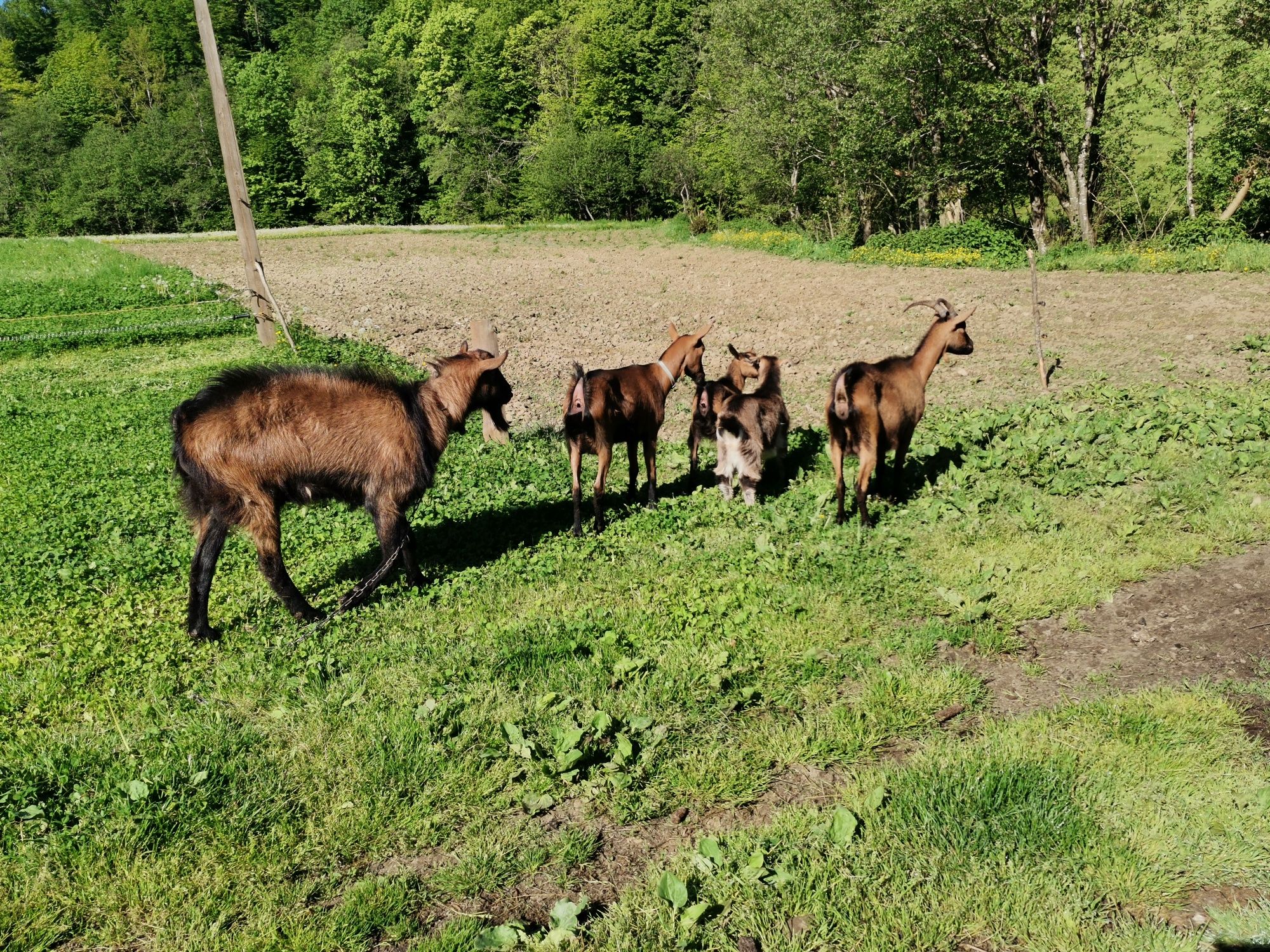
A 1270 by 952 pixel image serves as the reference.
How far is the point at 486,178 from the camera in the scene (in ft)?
216

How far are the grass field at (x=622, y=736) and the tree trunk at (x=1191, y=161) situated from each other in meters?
20.4

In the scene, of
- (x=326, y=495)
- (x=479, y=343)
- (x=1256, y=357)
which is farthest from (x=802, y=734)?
(x=1256, y=357)

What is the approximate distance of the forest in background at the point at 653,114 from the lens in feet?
78.3

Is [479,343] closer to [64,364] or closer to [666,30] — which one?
[64,364]

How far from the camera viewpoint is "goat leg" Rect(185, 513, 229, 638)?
5680mm

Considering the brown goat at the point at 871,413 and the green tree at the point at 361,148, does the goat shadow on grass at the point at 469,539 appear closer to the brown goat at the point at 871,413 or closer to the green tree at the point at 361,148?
the brown goat at the point at 871,413

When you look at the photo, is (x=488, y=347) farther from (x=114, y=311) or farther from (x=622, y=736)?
(x=114, y=311)

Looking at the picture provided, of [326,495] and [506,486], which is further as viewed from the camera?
[506,486]

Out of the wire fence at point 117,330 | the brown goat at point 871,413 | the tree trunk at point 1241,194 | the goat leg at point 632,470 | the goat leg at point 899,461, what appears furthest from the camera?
the tree trunk at point 1241,194

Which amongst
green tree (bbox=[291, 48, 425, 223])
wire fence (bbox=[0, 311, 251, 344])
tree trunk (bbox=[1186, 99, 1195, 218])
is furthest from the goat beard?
green tree (bbox=[291, 48, 425, 223])

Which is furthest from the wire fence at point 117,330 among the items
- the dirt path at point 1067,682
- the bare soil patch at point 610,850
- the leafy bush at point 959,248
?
the leafy bush at point 959,248

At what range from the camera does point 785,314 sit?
17891 millimetres

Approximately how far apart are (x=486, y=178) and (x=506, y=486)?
62.8 meters

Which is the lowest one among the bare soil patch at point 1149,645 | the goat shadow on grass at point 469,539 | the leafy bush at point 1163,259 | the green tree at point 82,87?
the bare soil patch at point 1149,645
